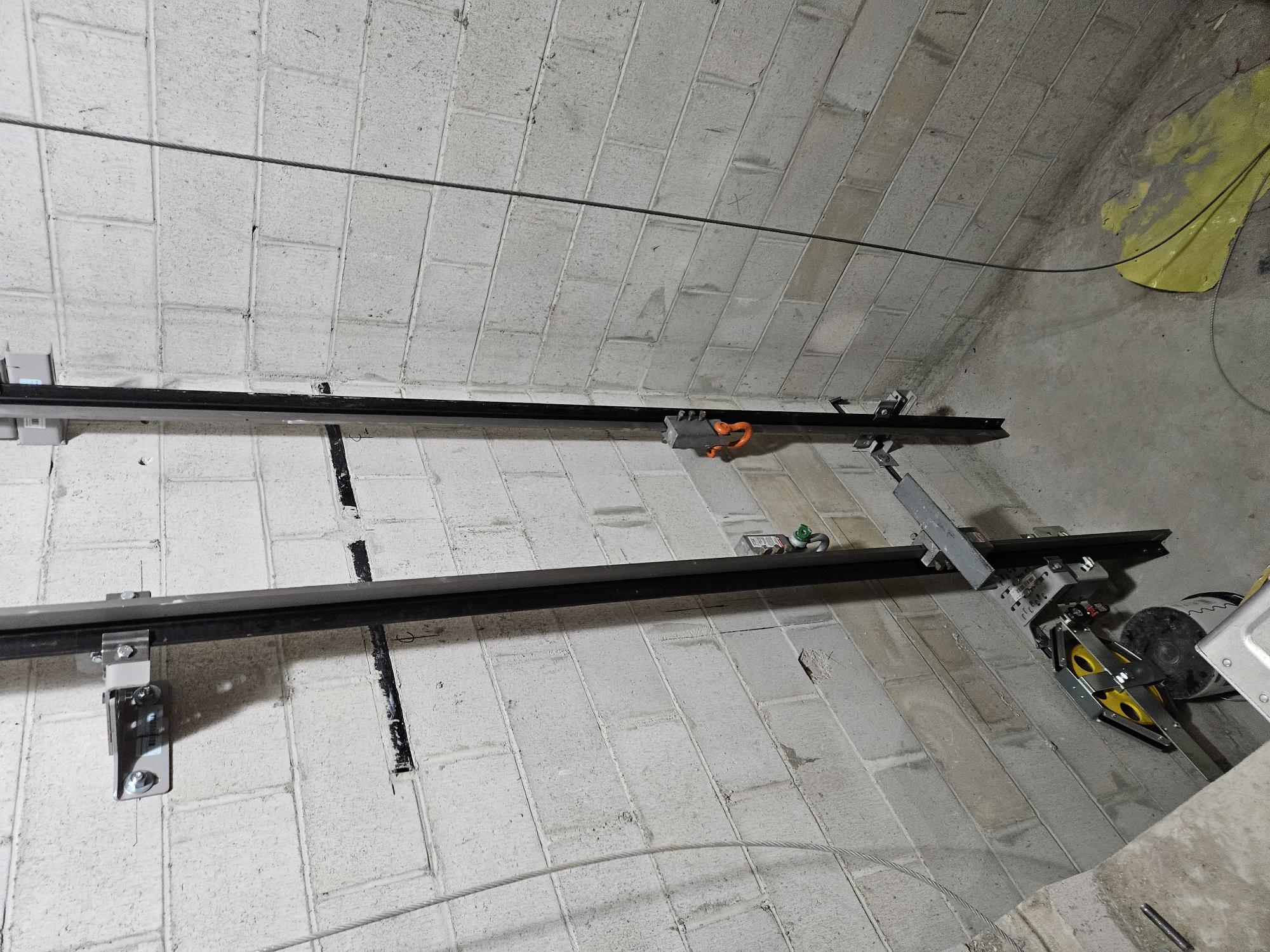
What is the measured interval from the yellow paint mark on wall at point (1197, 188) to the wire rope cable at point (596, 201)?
0.02 meters

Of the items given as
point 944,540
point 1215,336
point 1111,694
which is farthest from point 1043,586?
point 1215,336

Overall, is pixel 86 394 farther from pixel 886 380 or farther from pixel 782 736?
pixel 886 380

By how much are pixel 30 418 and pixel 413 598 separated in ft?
3.28

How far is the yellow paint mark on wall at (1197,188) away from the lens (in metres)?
2.63

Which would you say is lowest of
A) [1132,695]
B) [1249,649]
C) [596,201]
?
[1249,649]

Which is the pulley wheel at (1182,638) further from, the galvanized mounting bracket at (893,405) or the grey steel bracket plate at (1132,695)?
the galvanized mounting bracket at (893,405)

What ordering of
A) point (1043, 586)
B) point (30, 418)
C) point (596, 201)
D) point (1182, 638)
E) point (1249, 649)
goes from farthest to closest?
point (1043, 586)
point (1182, 638)
point (596, 201)
point (30, 418)
point (1249, 649)

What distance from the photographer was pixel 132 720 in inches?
55.6

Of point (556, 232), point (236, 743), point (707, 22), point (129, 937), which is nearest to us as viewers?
point (129, 937)

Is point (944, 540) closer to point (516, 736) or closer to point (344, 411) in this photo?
point (516, 736)

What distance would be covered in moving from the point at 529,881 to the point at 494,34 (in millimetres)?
1882

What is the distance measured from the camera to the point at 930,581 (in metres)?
2.62

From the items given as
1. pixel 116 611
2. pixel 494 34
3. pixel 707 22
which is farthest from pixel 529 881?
pixel 707 22

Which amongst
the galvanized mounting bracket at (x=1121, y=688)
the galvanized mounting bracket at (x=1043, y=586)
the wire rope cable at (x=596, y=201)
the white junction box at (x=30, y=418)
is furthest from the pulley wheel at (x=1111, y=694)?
the white junction box at (x=30, y=418)
